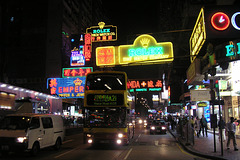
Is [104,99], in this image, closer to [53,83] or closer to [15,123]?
[15,123]

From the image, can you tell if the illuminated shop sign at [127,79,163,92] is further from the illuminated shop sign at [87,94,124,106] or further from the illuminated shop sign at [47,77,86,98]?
the illuminated shop sign at [87,94,124,106]

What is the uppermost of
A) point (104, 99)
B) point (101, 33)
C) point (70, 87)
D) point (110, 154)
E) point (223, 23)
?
point (101, 33)

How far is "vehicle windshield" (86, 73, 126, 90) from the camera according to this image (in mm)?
14164

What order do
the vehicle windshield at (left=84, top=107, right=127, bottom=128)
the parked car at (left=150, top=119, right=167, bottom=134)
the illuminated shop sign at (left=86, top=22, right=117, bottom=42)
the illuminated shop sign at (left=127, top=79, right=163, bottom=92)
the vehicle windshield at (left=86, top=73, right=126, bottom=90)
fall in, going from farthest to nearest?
the illuminated shop sign at (left=127, top=79, right=163, bottom=92), the parked car at (left=150, top=119, right=167, bottom=134), the illuminated shop sign at (left=86, top=22, right=117, bottom=42), the vehicle windshield at (left=86, top=73, right=126, bottom=90), the vehicle windshield at (left=84, top=107, right=127, bottom=128)

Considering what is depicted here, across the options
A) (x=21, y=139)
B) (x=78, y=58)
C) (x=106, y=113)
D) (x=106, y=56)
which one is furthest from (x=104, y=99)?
(x=78, y=58)

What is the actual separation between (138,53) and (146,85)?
10.8 meters

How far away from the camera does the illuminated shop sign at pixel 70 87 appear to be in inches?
1082

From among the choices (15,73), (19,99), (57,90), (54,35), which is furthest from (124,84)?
(15,73)

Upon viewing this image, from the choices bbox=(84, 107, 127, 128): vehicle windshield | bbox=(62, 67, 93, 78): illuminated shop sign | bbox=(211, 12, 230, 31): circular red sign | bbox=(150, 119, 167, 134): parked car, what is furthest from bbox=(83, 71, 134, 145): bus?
bbox=(62, 67, 93, 78): illuminated shop sign

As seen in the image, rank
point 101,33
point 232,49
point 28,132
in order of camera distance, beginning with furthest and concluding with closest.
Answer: point 101,33 → point 232,49 → point 28,132

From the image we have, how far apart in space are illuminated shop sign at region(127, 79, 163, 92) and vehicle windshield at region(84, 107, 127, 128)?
44.8ft

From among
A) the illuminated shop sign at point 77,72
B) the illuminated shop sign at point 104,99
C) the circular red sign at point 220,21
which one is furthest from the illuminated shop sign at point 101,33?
the circular red sign at point 220,21

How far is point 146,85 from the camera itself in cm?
2770

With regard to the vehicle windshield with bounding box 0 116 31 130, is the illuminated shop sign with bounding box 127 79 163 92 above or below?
above
